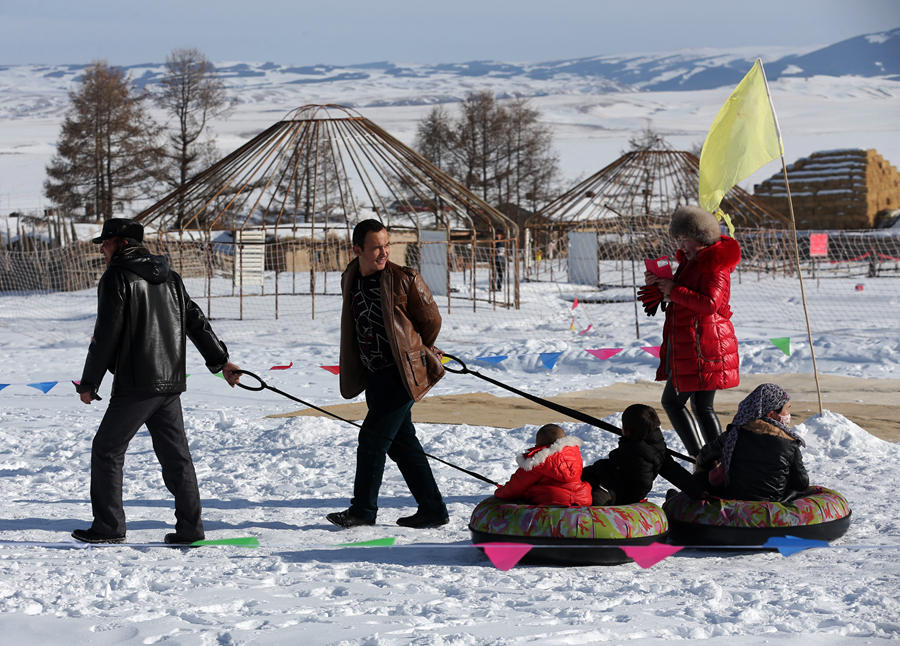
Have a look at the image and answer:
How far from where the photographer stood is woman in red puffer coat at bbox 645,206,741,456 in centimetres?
462

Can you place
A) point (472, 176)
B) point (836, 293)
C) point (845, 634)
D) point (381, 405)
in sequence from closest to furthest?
point (845, 634) < point (381, 405) < point (836, 293) < point (472, 176)

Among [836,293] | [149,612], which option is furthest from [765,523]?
[836,293]

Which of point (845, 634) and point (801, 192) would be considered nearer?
point (845, 634)

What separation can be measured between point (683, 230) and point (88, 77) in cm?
3692

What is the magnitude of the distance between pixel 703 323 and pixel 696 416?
47 cm

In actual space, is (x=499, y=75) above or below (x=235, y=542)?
above

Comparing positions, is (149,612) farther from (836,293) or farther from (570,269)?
(570,269)


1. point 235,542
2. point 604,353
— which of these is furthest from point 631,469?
point 604,353

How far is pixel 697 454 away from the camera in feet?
15.7

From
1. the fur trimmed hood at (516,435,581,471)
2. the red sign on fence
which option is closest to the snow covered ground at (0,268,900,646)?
the fur trimmed hood at (516,435,581,471)

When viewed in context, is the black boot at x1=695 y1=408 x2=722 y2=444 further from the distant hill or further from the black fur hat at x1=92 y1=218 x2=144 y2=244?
the distant hill

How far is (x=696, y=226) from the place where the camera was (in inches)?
184

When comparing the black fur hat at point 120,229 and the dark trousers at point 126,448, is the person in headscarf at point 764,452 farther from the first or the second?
the black fur hat at point 120,229

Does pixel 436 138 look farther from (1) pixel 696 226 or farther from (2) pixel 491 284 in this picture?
(1) pixel 696 226
